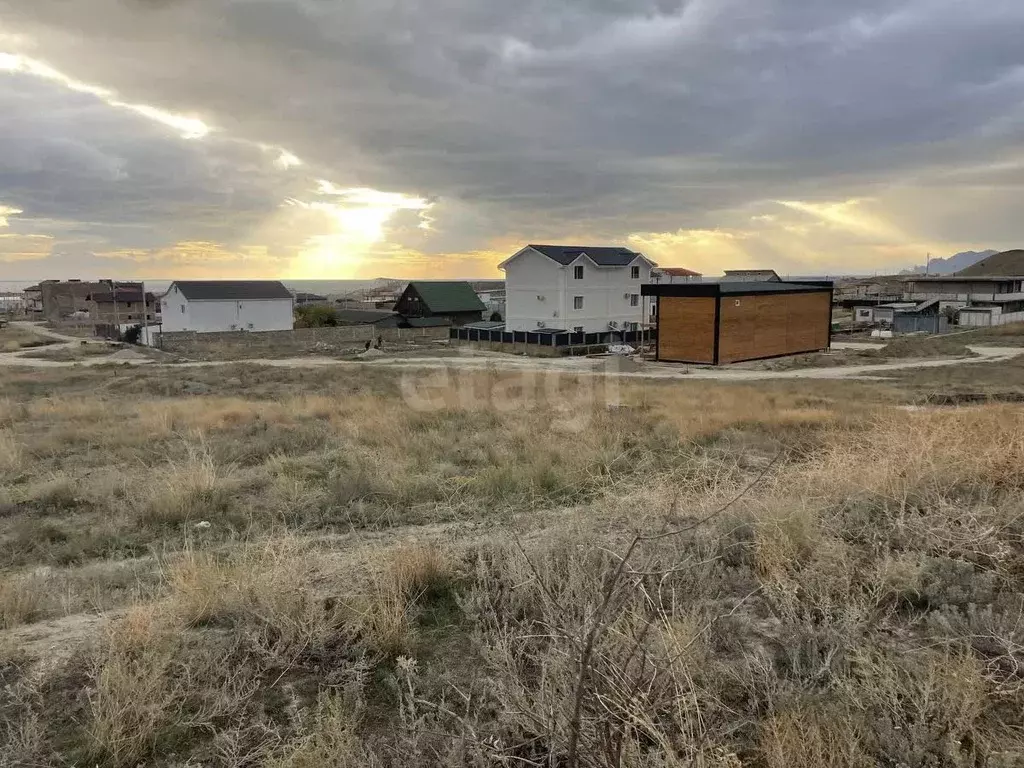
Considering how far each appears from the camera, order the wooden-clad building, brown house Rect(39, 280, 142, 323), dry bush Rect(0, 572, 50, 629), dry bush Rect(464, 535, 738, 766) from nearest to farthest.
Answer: dry bush Rect(464, 535, 738, 766) < dry bush Rect(0, 572, 50, 629) < the wooden-clad building < brown house Rect(39, 280, 142, 323)

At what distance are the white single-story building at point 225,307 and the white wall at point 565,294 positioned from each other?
77.5 feet

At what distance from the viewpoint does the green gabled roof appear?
66750 millimetres

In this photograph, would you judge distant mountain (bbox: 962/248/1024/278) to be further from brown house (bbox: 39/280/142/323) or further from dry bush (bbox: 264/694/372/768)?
brown house (bbox: 39/280/142/323)

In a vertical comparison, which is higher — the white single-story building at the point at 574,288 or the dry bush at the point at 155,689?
the white single-story building at the point at 574,288

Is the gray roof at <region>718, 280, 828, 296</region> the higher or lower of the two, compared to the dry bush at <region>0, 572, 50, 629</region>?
higher

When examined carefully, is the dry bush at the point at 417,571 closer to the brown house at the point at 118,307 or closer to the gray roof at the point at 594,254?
the gray roof at the point at 594,254

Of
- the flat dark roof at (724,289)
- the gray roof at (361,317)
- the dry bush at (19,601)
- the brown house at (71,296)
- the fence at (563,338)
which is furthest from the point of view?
the brown house at (71,296)

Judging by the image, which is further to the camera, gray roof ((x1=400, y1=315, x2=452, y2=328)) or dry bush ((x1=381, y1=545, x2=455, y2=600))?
gray roof ((x1=400, y1=315, x2=452, y2=328))

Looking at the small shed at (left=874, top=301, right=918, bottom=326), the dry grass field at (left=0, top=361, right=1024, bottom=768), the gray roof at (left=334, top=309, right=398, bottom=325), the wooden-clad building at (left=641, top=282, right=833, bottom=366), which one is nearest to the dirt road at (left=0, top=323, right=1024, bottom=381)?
the wooden-clad building at (left=641, top=282, right=833, bottom=366)

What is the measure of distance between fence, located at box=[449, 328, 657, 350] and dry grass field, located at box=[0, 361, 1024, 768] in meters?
36.2

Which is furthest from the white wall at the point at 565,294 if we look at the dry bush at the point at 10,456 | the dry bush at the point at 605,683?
the dry bush at the point at 605,683

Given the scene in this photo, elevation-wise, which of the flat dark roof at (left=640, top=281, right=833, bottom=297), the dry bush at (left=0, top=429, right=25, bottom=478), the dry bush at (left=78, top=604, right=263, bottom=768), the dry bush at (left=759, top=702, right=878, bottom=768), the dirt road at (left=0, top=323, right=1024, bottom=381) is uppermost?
the flat dark roof at (left=640, top=281, right=833, bottom=297)

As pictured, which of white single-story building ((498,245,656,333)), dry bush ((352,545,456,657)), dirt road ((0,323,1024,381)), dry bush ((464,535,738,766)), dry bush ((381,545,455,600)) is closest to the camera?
dry bush ((464,535,738,766))

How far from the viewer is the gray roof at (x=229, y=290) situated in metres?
58.3
